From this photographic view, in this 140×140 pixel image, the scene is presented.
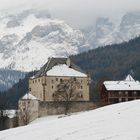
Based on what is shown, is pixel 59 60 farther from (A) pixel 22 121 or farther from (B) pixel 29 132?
(B) pixel 29 132

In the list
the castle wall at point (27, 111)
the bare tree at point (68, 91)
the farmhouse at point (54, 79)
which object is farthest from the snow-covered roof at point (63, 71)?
the castle wall at point (27, 111)

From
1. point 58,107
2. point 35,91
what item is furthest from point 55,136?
point 35,91

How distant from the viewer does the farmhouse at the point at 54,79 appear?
147 m

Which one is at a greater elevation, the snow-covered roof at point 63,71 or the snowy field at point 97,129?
the snow-covered roof at point 63,71

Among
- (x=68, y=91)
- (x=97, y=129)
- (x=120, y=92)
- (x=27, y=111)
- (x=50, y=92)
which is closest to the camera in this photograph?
(x=97, y=129)

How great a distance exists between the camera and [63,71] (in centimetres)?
15175

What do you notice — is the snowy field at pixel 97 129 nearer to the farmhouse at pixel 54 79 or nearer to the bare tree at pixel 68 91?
the bare tree at pixel 68 91

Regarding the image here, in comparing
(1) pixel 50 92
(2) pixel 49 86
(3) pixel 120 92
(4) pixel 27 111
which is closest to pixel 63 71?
(2) pixel 49 86

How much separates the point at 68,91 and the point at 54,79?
7.92 metres

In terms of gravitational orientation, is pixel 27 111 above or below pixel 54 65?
below

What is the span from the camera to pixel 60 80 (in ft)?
489

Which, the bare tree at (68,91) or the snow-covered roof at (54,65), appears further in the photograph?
the snow-covered roof at (54,65)

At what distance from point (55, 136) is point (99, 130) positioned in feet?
12.9

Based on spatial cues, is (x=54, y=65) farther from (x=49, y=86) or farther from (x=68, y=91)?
(x=68, y=91)
